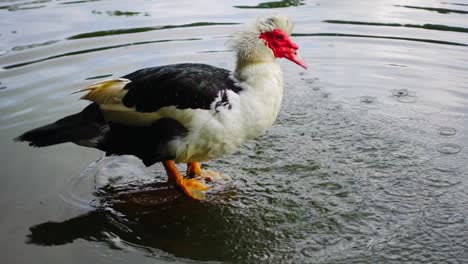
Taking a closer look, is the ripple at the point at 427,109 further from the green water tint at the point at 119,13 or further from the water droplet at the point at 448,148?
the green water tint at the point at 119,13

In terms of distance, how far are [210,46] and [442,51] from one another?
115 inches

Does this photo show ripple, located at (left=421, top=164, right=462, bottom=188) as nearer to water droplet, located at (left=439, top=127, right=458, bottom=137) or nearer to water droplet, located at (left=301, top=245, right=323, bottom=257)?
water droplet, located at (left=439, top=127, right=458, bottom=137)

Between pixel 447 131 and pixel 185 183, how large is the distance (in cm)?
238

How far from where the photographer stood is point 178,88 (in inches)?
159

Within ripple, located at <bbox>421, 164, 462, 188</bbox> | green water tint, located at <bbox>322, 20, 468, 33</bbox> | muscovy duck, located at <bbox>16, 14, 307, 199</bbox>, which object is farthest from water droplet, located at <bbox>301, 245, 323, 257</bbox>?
green water tint, located at <bbox>322, 20, 468, 33</bbox>

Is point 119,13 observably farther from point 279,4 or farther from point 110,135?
point 110,135

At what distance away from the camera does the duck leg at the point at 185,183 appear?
14.4 feet

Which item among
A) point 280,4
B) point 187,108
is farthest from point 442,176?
point 280,4

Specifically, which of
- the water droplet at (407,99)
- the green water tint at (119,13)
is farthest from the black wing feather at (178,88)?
the green water tint at (119,13)

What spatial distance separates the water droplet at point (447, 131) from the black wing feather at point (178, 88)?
2064 millimetres

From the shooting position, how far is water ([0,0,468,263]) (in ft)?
12.2

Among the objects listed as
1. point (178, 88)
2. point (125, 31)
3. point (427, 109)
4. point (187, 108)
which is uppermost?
point (178, 88)

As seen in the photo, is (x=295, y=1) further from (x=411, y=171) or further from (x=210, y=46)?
(x=411, y=171)

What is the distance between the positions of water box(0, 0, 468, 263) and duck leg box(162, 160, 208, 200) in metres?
0.08
